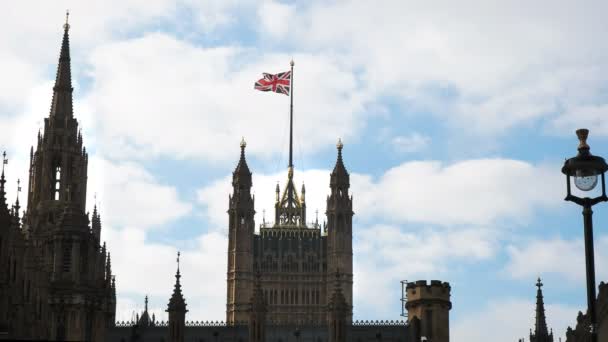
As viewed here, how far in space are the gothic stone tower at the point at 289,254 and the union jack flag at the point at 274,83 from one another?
69.7 feet

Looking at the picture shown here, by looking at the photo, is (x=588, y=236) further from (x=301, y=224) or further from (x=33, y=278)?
(x=301, y=224)

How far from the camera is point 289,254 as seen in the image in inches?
6865

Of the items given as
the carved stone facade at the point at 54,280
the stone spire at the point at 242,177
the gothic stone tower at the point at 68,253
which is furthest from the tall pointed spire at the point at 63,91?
the stone spire at the point at 242,177

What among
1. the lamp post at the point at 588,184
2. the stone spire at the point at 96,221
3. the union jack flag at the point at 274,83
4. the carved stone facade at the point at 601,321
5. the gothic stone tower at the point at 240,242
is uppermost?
the union jack flag at the point at 274,83

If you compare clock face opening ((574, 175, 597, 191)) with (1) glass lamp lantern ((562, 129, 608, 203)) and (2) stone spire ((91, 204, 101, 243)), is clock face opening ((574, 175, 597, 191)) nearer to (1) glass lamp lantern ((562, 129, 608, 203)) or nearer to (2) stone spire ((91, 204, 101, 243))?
(1) glass lamp lantern ((562, 129, 608, 203))

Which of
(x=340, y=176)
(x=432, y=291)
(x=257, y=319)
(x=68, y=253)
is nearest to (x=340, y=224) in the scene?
(x=340, y=176)

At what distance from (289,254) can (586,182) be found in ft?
496

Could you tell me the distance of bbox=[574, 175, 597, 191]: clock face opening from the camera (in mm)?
23812

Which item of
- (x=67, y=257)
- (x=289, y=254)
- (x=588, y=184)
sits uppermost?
(x=289, y=254)

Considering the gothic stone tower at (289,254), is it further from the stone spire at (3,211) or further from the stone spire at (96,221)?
the stone spire at (3,211)

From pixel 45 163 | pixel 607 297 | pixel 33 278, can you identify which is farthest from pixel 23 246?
pixel 45 163

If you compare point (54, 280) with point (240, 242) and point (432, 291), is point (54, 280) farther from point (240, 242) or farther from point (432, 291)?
point (240, 242)

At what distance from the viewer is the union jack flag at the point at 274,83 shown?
495ft

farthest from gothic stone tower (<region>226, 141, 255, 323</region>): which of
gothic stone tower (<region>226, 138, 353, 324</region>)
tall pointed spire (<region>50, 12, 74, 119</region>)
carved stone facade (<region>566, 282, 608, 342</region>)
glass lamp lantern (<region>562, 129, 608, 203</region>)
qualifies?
glass lamp lantern (<region>562, 129, 608, 203</region>)
